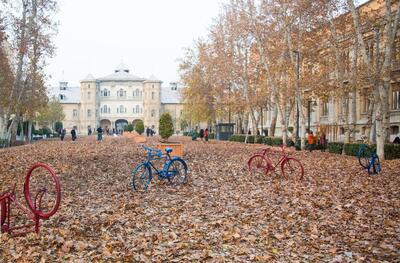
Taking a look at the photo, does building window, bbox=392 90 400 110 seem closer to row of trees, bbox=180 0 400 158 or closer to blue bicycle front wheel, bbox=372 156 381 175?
row of trees, bbox=180 0 400 158

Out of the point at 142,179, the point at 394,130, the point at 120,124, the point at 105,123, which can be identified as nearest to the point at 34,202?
the point at 142,179

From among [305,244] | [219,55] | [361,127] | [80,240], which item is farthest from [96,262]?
[219,55]

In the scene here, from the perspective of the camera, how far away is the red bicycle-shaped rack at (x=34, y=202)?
7227 millimetres

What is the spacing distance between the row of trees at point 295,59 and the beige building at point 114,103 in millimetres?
52409

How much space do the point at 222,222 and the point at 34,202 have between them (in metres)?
3.62

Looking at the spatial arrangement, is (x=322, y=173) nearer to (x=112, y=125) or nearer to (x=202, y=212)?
(x=202, y=212)

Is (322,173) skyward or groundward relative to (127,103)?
groundward

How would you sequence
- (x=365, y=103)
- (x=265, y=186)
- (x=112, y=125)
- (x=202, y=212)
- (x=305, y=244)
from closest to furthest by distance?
(x=305, y=244) → (x=202, y=212) → (x=265, y=186) → (x=365, y=103) → (x=112, y=125)

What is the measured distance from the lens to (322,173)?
1592cm

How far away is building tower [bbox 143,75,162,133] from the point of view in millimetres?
107312

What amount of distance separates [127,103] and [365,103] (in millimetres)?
78227

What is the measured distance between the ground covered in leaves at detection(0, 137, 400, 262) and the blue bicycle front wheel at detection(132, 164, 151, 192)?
36cm

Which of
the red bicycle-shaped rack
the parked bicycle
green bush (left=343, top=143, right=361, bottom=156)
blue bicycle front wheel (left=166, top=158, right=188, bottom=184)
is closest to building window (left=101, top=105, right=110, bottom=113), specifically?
green bush (left=343, top=143, right=361, bottom=156)

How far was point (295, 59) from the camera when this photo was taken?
31.6 metres
